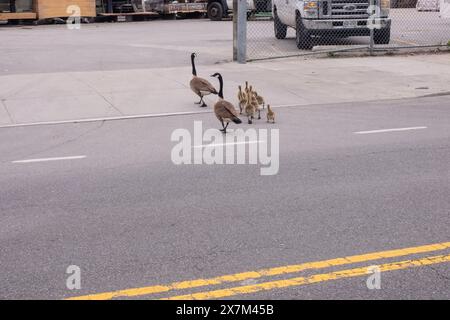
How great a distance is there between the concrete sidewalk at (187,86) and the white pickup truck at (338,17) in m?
1.69

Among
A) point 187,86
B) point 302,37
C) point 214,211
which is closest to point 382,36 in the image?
point 302,37

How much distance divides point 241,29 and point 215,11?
52.1 ft

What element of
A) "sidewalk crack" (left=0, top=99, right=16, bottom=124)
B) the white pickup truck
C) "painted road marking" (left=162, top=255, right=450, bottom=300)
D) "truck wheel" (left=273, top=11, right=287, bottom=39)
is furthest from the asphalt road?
"truck wheel" (left=273, top=11, right=287, bottom=39)

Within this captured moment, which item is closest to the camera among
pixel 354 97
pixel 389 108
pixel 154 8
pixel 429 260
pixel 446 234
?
pixel 429 260

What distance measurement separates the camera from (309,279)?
5.20 meters

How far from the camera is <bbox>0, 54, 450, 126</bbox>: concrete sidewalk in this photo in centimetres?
1276

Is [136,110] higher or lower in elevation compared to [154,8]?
lower

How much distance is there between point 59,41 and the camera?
24.2m

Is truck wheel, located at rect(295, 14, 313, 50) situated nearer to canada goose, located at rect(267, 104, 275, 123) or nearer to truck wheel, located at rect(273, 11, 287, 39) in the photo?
truck wheel, located at rect(273, 11, 287, 39)

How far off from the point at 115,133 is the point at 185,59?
8.69 meters

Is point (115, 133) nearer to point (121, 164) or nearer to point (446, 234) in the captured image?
point (121, 164)
